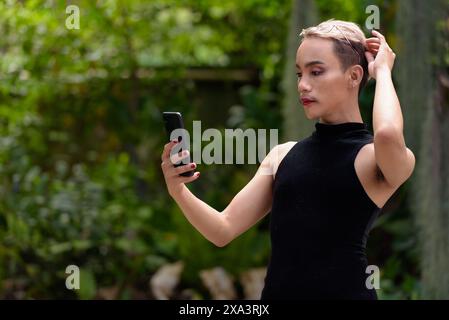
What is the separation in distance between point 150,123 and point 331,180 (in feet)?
12.9

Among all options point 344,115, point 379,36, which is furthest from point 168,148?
point 379,36

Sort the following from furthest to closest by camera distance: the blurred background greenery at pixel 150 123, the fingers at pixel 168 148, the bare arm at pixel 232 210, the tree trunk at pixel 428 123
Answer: the blurred background greenery at pixel 150 123, the tree trunk at pixel 428 123, the bare arm at pixel 232 210, the fingers at pixel 168 148

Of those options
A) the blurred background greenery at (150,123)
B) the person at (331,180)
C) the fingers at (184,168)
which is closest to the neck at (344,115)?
the person at (331,180)

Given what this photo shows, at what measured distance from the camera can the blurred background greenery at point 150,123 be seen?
423cm

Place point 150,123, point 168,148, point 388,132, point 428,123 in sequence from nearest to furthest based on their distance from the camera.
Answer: point 388,132, point 168,148, point 428,123, point 150,123

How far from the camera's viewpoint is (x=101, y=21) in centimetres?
479

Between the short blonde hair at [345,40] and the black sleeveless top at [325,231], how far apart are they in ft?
0.45

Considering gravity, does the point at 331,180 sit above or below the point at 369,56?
below

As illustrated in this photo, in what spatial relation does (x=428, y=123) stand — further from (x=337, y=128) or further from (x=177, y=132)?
(x=177, y=132)

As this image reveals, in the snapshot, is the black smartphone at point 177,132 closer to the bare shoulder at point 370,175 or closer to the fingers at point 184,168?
the fingers at point 184,168

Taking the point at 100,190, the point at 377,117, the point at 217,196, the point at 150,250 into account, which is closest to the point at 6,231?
the point at 100,190

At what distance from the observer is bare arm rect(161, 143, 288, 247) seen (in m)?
1.63

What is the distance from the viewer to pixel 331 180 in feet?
5.02

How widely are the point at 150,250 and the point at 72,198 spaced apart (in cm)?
66
